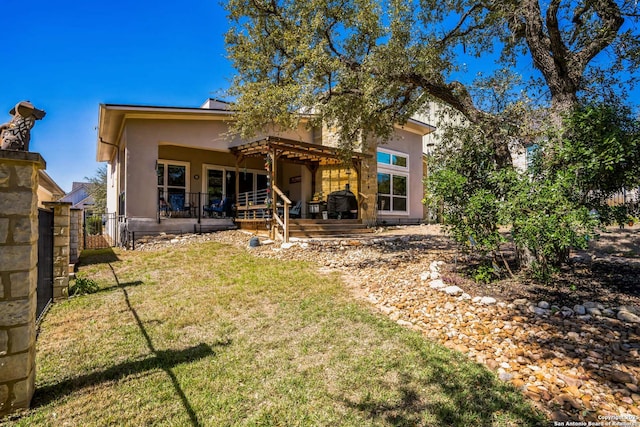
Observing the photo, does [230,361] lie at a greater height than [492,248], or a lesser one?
lesser

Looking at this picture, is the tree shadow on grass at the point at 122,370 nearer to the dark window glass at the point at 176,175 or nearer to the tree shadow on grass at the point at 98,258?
the tree shadow on grass at the point at 98,258

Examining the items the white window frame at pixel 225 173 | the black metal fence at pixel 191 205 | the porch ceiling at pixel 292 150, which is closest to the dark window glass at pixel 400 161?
the porch ceiling at pixel 292 150

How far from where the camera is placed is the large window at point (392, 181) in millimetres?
14602

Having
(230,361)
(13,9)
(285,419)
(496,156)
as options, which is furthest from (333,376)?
(13,9)

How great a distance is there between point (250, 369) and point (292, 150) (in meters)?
8.45

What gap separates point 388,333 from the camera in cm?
358

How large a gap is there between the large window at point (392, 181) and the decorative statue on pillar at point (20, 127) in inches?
510

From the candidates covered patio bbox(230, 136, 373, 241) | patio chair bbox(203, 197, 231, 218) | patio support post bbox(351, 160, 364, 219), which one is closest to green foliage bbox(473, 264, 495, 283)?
covered patio bbox(230, 136, 373, 241)

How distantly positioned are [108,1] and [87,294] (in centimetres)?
807

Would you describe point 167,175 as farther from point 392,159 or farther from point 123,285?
point 392,159

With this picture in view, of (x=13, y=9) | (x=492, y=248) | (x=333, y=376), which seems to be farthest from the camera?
(x=13, y=9)

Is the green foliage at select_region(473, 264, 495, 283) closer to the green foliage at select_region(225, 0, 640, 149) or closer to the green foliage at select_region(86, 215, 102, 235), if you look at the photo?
the green foliage at select_region(225, 0, 640, 149)

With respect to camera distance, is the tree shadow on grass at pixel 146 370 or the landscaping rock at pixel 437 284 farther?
the landscaping rock at pixel 437 284

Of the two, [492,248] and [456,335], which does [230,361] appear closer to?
[456,335]
